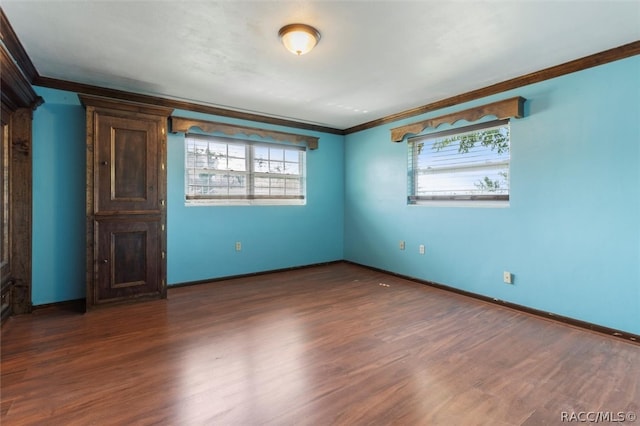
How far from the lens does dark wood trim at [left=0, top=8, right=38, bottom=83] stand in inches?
88.5

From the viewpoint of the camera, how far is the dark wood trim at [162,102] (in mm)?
3311

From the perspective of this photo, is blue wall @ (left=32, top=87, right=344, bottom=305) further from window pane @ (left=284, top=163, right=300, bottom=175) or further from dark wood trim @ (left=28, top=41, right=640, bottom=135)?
window pane @ (left=284, top=163, right=300, bottom=175)

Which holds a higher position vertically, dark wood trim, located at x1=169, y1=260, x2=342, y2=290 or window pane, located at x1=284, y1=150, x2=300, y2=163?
window pane, located at x1=284, y1=150, x2=300, y2=163

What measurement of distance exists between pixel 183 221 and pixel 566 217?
4.21 m

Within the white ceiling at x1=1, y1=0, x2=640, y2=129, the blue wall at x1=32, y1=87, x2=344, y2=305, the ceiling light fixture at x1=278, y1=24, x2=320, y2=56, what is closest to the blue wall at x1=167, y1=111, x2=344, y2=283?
the blue wall at x1=32, y1=87, x2=344, y2=305

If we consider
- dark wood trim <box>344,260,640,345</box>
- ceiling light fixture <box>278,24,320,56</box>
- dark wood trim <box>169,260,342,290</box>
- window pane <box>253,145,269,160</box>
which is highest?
ceiling light fixture <box>278,24,320,56</box>

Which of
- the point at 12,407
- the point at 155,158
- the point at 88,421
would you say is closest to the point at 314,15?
the point at 155,158

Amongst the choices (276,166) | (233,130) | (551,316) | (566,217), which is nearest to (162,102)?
(233,130)

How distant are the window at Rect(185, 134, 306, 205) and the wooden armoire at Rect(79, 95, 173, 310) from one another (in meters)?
0.71

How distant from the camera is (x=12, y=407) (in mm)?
1721

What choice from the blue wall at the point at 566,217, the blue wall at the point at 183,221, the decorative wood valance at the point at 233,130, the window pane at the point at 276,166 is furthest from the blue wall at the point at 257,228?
the blue wall at the point at 566,217

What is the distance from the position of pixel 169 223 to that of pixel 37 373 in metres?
2.16

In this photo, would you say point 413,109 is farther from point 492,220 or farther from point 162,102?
point 162,102

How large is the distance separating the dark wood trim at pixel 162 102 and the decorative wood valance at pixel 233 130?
15 cm
